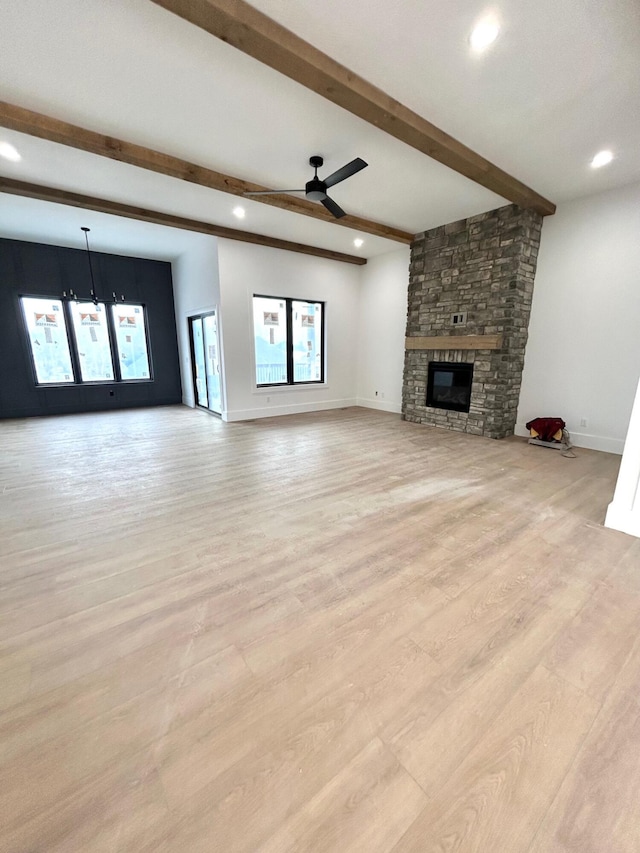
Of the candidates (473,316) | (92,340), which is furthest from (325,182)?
(92,340)

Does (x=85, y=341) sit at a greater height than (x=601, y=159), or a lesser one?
lesser

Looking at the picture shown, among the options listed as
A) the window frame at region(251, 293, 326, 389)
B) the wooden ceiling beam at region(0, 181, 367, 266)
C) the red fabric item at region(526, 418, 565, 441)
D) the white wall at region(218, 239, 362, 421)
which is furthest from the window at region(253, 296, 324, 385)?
the red fabric item at region(526, 418, 565, 441)

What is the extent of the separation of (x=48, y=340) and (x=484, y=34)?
779 centimetres

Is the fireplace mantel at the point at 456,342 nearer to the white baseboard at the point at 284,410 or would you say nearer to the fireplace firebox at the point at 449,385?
the fireplace firebox at the point at 449,385

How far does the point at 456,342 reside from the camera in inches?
217

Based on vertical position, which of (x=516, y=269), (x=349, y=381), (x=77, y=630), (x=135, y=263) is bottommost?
(x=77, y=630)

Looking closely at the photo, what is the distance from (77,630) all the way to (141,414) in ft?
19.4

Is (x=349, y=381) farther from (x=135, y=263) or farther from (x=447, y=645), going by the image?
(x=447, y=645)

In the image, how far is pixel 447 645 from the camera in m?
1.62

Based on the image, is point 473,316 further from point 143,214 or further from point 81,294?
point 81,294

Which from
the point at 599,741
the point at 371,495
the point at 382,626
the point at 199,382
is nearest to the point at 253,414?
the point at 199,382

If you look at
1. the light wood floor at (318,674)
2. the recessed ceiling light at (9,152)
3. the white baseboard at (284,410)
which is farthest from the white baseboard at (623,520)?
the recessed ceiling light at (9,152)

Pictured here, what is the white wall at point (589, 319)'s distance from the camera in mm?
4234

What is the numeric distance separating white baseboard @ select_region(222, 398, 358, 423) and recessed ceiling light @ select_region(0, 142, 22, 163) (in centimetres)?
393
